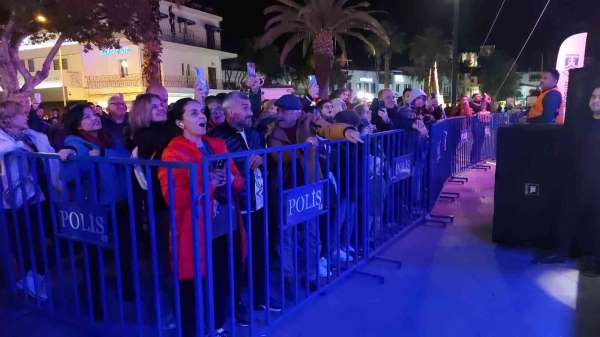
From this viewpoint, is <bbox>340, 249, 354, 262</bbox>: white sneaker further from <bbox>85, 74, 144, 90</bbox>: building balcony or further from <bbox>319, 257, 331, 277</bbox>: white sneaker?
<bbox>85, 74, 144, 90</bbox>: building balcony

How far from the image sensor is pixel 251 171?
352 cm

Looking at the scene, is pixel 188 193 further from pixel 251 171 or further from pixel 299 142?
pixel 299 142

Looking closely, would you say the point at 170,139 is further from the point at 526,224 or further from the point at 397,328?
the point at 526,224

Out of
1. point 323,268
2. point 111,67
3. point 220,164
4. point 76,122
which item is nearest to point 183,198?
point 220,164

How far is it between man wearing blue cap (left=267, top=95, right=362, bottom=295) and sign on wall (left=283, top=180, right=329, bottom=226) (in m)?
0.09

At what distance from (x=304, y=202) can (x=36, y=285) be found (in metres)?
2.58

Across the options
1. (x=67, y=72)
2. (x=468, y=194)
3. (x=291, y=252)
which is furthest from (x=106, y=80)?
(x=291, y=252)

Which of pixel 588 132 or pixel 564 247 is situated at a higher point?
pixel 588 132

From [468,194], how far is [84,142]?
695cm

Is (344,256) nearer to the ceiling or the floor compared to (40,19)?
nearer to the floor

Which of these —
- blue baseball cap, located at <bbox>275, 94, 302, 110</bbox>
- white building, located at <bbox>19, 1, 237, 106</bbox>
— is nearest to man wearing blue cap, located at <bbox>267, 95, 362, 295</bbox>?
blue baseball cap, located at <bbox>275, 94, 302, 110</bbox>

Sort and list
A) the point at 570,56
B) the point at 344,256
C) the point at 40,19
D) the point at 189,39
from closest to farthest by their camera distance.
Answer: the point at 344,256
the point at 570,56
the point at 40,19
the point at 189,39

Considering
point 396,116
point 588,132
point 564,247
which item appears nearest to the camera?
point 588,132

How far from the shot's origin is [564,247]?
495 cm
